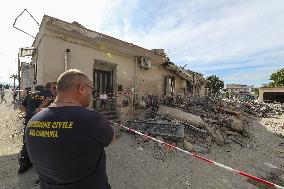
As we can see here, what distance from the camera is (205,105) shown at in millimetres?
18500

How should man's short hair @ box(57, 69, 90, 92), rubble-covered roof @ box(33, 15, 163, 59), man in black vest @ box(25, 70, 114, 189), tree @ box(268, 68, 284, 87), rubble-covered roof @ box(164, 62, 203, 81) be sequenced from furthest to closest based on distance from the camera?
tree @ box(268, 68, 284, 87) → rubble-covered roof @ box(164, 62, 203, 81) → rubble-covered roof @ box(33, 15, 163, 59) → man's short hair @ box(57, 69, 90, 92) → man in black vest @ box(25, 70, 114, 189)

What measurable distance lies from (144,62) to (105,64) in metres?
2.81

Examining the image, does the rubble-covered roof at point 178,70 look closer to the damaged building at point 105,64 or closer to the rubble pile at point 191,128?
the damaged building at point 105,64

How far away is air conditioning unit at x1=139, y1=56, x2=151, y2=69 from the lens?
50.0 feet

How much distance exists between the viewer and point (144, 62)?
15383mm

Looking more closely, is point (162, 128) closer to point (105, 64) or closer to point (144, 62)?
point (105, 64)

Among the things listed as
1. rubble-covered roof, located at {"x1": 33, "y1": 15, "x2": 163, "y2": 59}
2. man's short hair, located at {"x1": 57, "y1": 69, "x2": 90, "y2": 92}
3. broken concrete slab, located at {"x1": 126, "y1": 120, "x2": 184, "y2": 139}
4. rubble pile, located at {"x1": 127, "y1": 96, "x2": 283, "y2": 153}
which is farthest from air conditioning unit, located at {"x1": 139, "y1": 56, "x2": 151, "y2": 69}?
man's short hair, located at {"x1": 57, "y1": 69, "x2": 90, "y2": 92}

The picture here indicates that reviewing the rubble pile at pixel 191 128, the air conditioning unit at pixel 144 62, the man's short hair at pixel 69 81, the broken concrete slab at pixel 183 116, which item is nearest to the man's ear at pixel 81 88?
the man's short hair at pixel 69 81

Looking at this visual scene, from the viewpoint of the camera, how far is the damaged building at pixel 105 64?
34.6 ft

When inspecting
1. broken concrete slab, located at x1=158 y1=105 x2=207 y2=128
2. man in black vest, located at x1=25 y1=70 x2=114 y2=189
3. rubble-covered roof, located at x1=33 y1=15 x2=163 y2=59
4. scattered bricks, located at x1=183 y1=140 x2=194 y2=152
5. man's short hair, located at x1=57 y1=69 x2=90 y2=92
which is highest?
rubble-covered roof, located at x1=33 y1=15 x2=163 y2=59

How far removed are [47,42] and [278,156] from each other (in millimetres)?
11065

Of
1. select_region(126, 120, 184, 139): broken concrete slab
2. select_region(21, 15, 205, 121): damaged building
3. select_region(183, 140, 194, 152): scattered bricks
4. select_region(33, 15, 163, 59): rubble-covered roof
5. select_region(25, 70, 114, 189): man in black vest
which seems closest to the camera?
select_region(25, 70, 114, 189): man in black vest

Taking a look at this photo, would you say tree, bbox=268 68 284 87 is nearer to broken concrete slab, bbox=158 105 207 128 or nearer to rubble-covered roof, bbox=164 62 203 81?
rubble-covered roof, bbox=164 62 203 81

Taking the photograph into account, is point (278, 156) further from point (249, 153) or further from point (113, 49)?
point (113, 49)
